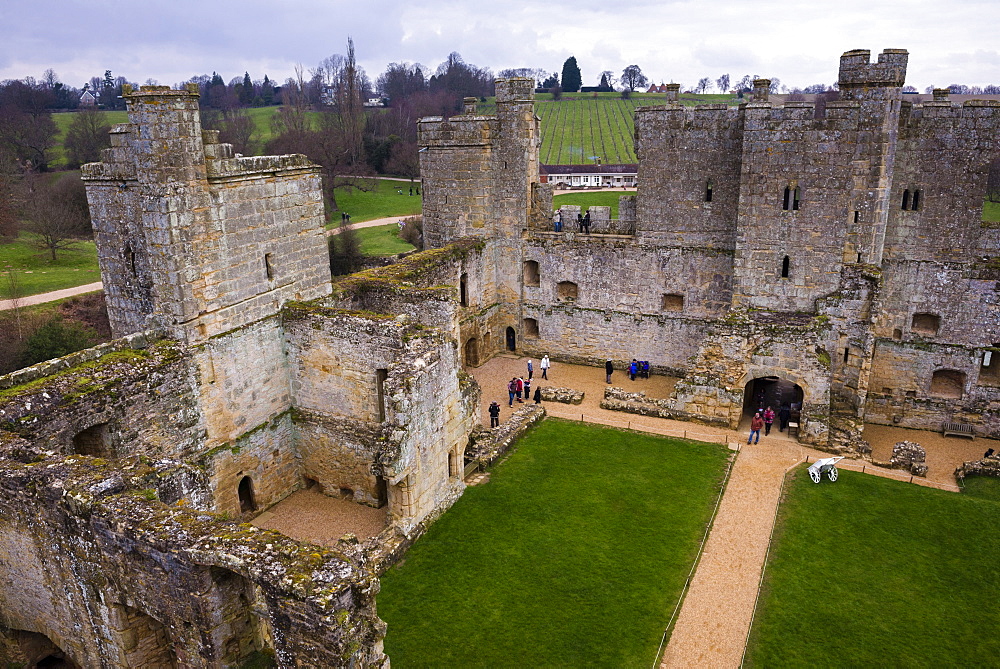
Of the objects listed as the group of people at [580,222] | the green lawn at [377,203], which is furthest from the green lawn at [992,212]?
the green lawn at [377,203]

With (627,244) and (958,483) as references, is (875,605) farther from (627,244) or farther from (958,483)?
(627,244)

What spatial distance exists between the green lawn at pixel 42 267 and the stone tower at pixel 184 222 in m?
19.7

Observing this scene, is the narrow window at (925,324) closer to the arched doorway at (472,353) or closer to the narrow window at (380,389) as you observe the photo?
the arched doorway at (472,353)

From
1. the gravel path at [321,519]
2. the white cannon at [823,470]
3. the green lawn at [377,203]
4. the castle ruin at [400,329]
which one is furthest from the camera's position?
the green lawn at [377,203]

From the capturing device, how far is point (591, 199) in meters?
52.7

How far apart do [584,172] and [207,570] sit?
57.2 meters

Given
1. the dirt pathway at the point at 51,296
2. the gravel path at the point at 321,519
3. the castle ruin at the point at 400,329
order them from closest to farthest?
the castle ruin at the point at 400,329 < the gravel path at the point at 321,519 < the dirt pathway at the point at 51,296

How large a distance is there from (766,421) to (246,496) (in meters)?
14.5

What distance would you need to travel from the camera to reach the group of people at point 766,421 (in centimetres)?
2039

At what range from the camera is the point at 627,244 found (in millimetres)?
25422

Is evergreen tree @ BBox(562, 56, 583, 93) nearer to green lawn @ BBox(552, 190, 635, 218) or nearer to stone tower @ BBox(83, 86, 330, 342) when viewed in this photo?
green lawn @ BBox(552, 190, 635, 218)

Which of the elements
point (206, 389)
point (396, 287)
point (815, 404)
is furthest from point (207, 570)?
point (815, 404)

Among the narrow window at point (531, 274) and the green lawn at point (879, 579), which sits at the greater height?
the narrow window at point (531, 274)

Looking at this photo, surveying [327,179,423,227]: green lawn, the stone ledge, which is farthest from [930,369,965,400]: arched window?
[327,179,423,227]: green lawn
